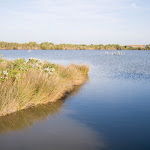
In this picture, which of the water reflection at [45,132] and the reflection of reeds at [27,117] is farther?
the reflection of reeds at [27,117]

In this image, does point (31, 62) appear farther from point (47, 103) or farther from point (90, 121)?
point (90, 121)

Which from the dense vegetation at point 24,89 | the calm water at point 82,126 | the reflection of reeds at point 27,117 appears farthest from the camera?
the dense vegetation at point 24,89

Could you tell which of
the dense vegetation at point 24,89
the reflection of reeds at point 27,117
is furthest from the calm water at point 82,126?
the dense vegetation at point 24,89

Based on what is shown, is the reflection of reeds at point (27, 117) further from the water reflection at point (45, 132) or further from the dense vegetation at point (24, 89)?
the dense vegetation at point (24, 89)

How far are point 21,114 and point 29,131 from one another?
4.77ft

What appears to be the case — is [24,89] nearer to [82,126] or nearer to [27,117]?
[27,117]

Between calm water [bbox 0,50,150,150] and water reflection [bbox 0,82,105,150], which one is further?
calm water [bbox 0,50,150,150]

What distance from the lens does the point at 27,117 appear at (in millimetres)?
7922

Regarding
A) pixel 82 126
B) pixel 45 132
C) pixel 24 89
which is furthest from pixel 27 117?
pixel 82 126

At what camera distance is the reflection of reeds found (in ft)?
23.1

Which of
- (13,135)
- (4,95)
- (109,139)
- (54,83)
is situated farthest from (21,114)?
(109,139)

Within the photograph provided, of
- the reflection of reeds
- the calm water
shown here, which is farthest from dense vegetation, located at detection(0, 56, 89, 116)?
the calm water

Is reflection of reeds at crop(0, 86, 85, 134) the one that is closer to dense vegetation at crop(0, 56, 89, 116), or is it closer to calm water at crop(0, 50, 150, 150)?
calm water at crop(0, 50, 150, 150)

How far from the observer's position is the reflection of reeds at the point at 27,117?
704cm
